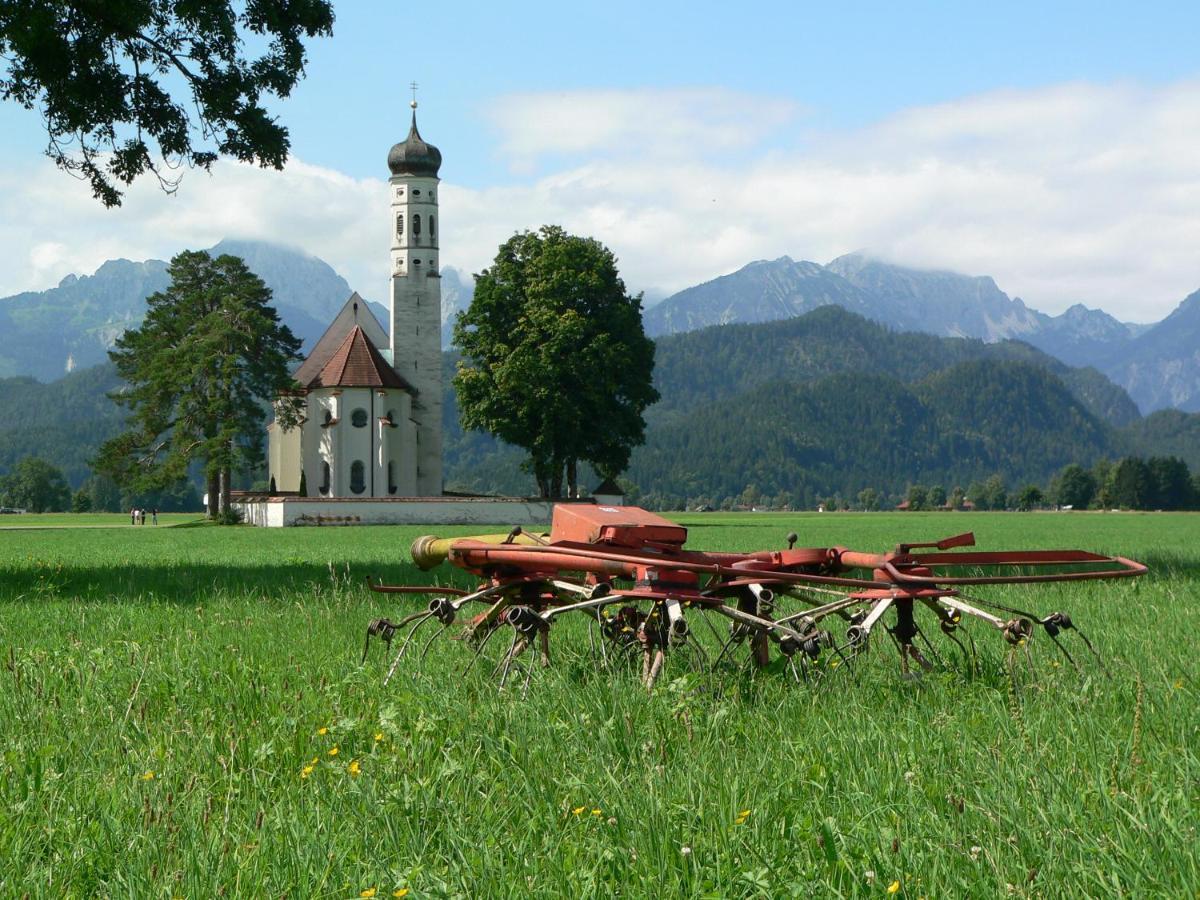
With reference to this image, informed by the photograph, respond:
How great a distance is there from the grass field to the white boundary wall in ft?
183

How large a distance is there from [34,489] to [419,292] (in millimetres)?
90024

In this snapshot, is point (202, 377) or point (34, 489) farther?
point (34, 489)

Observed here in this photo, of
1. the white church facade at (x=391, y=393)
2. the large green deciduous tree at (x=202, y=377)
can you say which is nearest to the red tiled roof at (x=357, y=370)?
the white church facade at (x=391, y=393)

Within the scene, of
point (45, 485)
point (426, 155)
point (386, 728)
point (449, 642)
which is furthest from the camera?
point (45, 485)

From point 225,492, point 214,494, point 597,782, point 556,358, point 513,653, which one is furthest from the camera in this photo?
point 214,494

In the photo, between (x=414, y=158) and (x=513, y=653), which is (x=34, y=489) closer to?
(x=414, y=158)

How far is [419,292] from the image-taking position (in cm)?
8025

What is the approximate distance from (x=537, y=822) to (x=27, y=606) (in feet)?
31.8

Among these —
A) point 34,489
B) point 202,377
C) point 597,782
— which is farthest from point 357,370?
point 34,489

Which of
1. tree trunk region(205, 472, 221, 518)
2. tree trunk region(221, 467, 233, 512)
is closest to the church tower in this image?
tree trunk region(205, 472, 221, 518)

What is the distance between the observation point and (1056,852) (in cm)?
308

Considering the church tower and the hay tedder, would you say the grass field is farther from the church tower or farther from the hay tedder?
the church tower

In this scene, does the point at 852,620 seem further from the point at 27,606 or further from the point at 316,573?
the point at 316,573

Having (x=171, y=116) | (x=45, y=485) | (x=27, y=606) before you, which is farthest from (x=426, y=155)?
(x=45, y=485)
